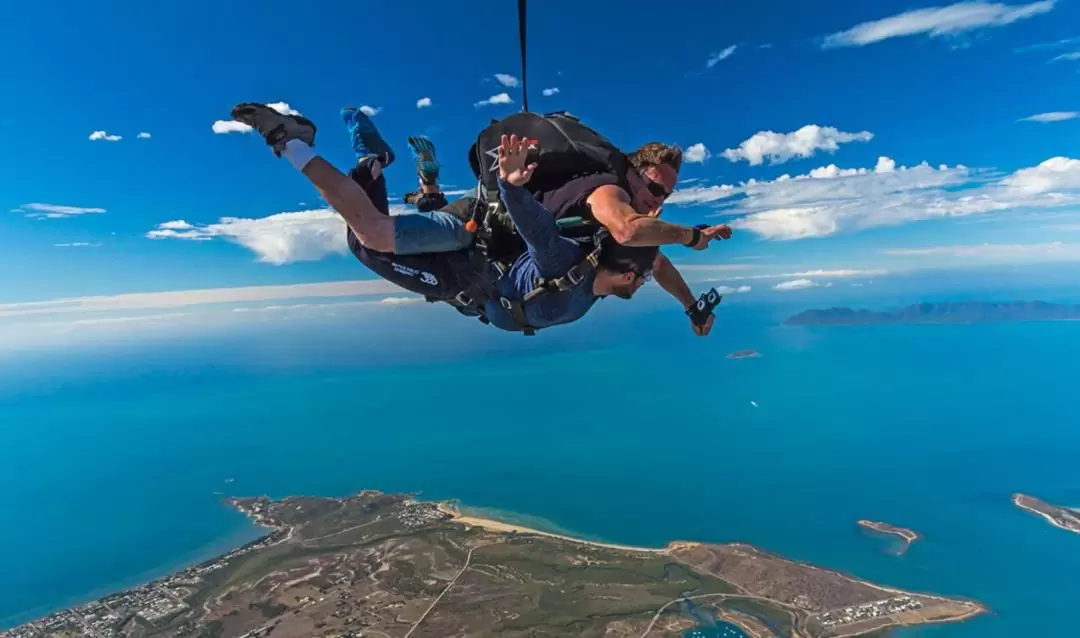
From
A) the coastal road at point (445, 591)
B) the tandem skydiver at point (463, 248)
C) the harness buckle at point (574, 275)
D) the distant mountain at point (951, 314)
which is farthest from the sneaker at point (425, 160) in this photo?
the distant mountain at point (951, 314)

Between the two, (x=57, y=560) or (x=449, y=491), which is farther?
(x=449, y=491)

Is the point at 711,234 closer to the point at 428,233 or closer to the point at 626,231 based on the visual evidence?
the point at 626,231

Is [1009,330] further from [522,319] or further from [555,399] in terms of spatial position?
[522,319]

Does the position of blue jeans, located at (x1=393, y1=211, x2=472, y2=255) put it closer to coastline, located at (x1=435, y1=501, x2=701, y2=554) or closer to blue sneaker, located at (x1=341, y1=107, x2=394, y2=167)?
blue sneaker, located at (x1=341, y1=107, x2=394, y2=167)

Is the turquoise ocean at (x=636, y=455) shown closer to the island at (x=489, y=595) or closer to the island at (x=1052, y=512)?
the island at (x=1052, y=512)

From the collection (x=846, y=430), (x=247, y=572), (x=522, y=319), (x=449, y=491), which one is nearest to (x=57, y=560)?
(x=247, y=572)

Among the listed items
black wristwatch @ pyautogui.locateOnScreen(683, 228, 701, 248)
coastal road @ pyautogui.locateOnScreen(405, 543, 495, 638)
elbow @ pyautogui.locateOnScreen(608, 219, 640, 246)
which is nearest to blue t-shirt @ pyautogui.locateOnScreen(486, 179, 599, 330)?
elbow @ pyautogui.locateOnScreen(608, 219, 640, 246)

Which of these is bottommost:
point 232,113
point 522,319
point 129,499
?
point 129,499
